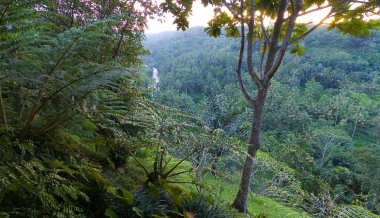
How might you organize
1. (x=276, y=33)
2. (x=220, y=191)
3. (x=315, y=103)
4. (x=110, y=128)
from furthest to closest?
1. (x=315, y=103)
2. (x=276, y=33)
3. (x=220, y=191)
4. (x=110, y=128)

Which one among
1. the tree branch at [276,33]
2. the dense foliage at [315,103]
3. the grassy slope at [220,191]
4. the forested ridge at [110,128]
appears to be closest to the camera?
the forested ridge at [110,128]

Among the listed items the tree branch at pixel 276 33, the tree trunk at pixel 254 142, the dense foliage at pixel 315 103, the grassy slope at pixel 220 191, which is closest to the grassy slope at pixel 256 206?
the grassy slope at pixel 220 191

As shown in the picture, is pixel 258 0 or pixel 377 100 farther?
pixel 377 100

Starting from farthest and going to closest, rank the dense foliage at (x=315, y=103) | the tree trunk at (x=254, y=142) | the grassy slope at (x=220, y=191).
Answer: the dense foliage at (x=315, y=103) < the tree trunk at (x=254, y=142) < the grassy slope at (x=220, y=191)

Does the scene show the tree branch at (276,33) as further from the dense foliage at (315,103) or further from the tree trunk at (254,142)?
the dense foliage at (315,103)

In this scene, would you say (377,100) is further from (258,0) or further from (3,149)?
(3,149)

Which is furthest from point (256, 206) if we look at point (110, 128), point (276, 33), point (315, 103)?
point (315, 103)

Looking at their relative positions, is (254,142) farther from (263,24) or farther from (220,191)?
(263,24)

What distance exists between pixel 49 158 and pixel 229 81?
129 feet

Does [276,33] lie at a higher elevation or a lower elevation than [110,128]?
higher

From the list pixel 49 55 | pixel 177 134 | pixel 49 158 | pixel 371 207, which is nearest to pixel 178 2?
pixel 177 134

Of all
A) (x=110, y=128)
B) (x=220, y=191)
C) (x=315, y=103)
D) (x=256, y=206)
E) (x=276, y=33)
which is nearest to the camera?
(x=110, y=128)

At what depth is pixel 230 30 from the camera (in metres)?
3.13

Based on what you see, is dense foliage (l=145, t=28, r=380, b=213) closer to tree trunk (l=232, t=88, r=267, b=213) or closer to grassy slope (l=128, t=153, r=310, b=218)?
grassy slope (l=128, t=153, r=310, b=218)
